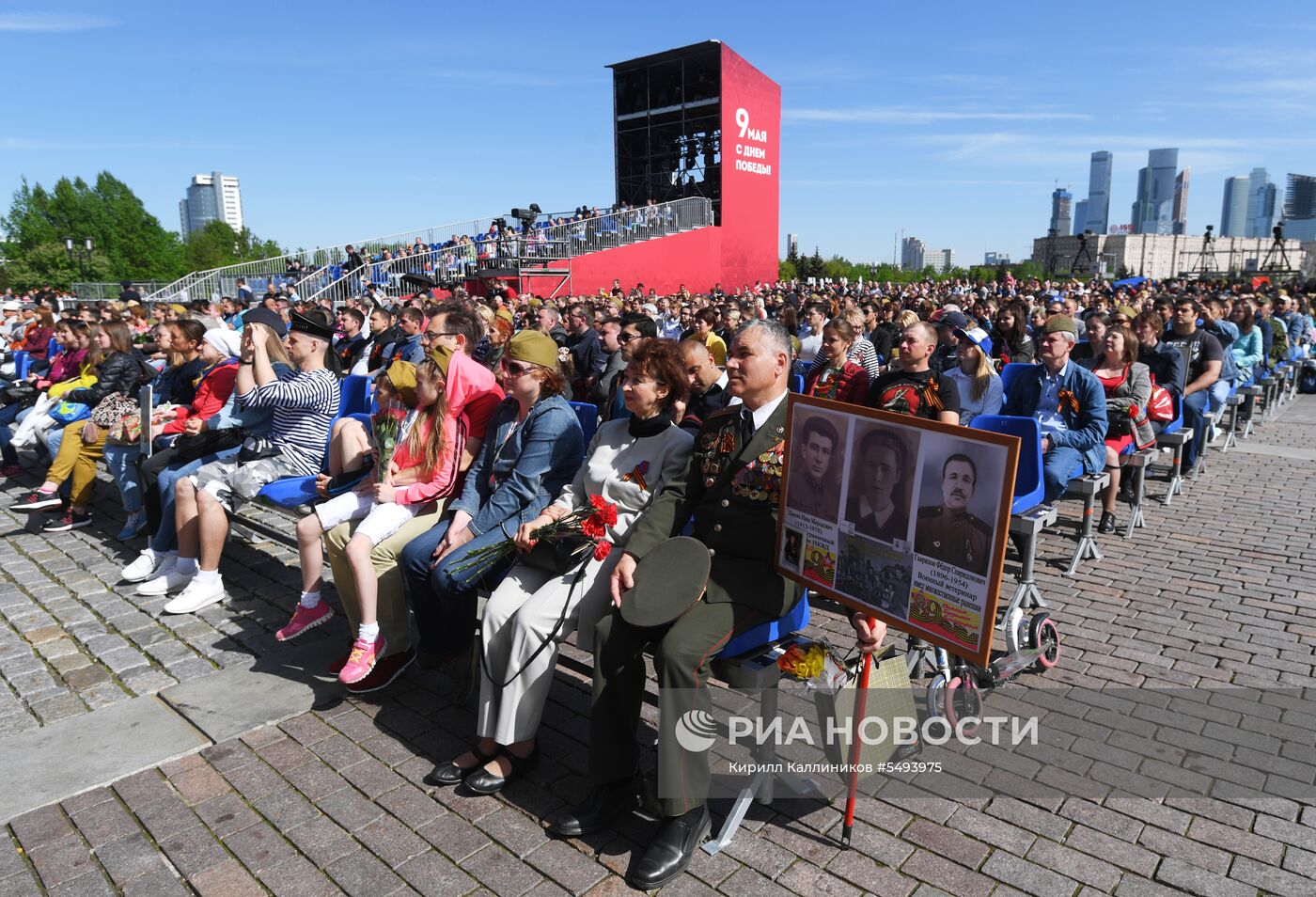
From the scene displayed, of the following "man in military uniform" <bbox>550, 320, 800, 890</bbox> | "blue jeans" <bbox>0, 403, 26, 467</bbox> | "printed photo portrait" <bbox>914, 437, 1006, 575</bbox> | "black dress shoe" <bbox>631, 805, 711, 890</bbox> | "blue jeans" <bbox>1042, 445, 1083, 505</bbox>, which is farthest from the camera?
"blue jeans" <bbox>0, 403, 26, 467</bbox>

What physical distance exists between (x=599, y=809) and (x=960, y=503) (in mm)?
1710

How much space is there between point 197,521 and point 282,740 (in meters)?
2.33

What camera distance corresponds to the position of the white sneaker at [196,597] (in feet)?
16.4

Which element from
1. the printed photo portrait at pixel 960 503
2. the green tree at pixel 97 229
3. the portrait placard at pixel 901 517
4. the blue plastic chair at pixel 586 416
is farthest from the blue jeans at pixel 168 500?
the green tree at pixel 97 229

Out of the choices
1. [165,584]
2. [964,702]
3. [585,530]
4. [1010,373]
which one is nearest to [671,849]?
[585,530]

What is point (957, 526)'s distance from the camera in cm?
237

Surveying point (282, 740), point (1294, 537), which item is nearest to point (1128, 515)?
point (1294, 537)

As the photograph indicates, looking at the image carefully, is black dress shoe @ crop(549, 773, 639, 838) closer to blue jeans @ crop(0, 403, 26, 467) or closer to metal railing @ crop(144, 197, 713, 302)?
blue jeans @ crop(0, 403, 26, 467)

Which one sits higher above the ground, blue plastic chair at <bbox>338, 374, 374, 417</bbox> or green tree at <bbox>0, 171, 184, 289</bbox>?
green tree at <bbox>0, 171, 184, 289</bbox>

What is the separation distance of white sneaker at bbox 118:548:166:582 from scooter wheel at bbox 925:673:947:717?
4.99 meters

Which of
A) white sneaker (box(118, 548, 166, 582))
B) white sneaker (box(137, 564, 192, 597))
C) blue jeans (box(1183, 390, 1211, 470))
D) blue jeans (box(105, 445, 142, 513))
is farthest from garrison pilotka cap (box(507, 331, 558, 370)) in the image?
blue jeans (box(1183, 390, 1211, 470))

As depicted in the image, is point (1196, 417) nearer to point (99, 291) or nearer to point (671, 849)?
point (671, 849)

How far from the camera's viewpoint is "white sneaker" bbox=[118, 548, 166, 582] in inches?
218

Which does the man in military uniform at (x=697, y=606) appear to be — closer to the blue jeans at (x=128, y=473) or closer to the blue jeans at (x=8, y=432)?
the blue jeans at (x=128, y=473)
